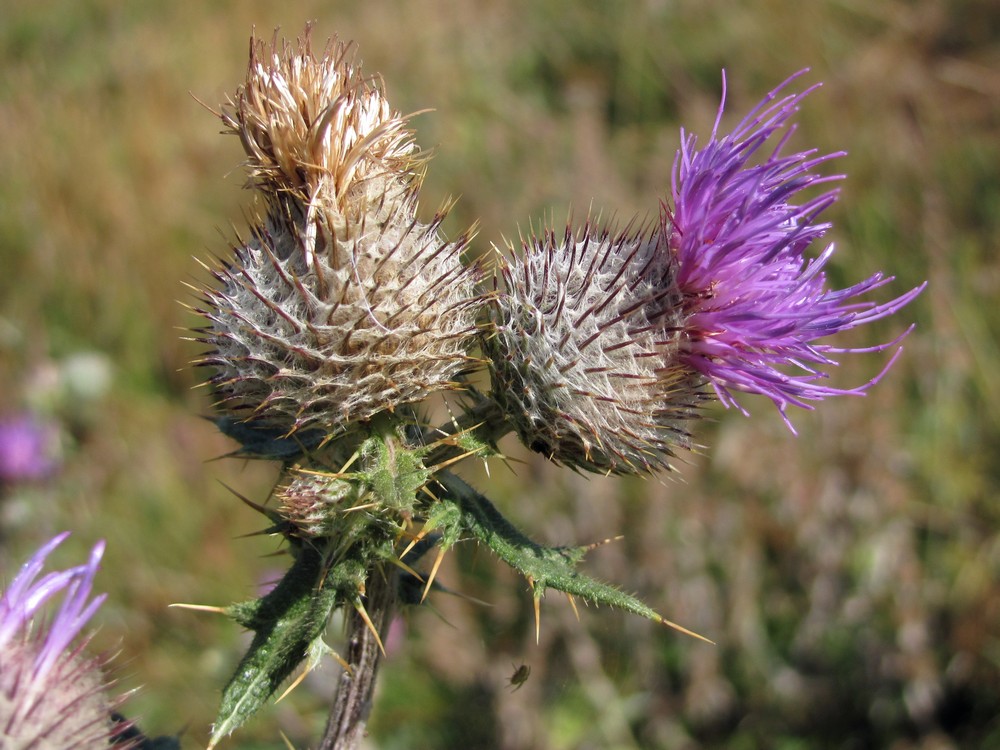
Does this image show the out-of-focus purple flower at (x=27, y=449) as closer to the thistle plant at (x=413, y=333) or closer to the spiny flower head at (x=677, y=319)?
the thistle plant at (x=413, y=333)

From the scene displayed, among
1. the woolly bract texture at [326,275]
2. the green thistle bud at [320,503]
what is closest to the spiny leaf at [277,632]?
the green thistle bud at [320,503]


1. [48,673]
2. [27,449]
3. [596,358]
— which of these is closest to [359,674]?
[48,673]

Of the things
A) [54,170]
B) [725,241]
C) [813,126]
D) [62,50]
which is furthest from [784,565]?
[62,50]

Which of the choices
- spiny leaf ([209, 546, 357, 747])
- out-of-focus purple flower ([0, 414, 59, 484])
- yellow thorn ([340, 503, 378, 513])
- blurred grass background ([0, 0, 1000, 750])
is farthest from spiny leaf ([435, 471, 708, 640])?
out-of-focus purple flower ([0, 414, 59, 484])

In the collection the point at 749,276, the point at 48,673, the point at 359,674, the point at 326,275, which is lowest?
the point at 359,674

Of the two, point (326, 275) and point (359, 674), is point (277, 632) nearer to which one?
point (359, 674)

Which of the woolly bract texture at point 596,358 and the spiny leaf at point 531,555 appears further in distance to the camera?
the woolly bract texture at point 596,358
